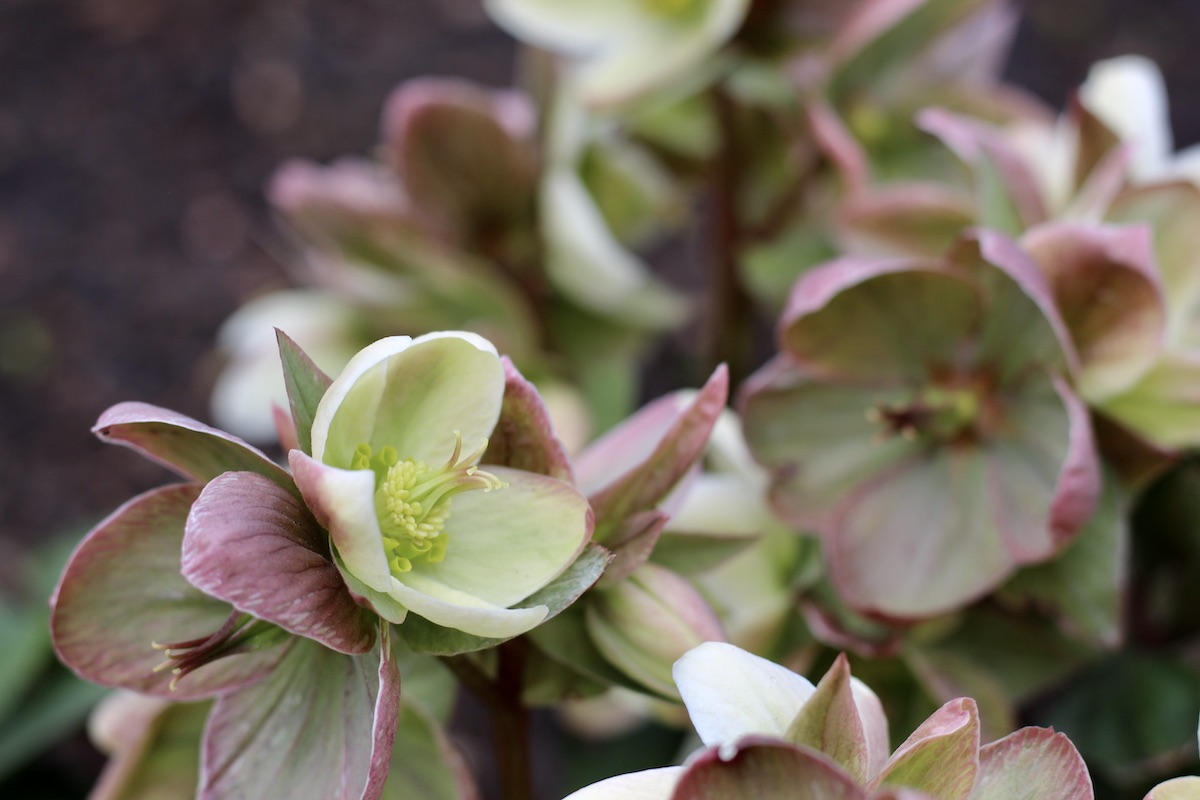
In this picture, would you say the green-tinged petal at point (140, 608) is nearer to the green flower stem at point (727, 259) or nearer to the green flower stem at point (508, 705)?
the green flower stem at point (508, 705)

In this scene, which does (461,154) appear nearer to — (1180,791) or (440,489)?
(440,489)

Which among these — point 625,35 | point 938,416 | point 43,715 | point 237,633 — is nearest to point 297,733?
point 237,633

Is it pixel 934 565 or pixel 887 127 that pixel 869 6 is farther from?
pixel 934 565

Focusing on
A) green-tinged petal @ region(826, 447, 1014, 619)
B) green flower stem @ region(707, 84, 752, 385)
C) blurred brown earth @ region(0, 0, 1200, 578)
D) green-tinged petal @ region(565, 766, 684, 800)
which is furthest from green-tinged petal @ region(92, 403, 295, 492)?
blurred brown earth @ region(0, 0, 1200, 578)

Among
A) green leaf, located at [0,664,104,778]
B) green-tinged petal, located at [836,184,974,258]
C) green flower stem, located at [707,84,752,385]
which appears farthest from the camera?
green leaf, located at [0,664,104,778]

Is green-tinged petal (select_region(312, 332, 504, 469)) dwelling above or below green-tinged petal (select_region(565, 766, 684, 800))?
above

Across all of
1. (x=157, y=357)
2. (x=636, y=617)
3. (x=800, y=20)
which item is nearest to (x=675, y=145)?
(x=800, y=20)

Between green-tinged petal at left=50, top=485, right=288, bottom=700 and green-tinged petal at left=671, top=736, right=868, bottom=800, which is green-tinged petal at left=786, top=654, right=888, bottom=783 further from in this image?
green-tinged petal at left=50, top=485, right=288, bottom=700
